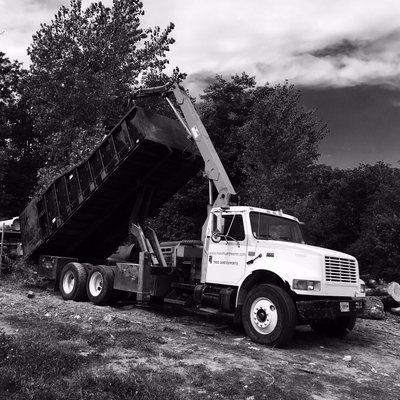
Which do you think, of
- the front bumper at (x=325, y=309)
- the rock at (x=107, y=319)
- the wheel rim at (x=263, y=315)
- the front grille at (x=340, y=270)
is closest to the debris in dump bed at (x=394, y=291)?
the front grille at (x=340, y=270)

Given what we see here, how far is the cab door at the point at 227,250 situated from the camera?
8.58m

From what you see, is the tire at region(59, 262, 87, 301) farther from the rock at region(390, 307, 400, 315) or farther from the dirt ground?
the rock at region(390, 307, 400, 315)

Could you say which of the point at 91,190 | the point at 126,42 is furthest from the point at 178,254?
the point at 126,42

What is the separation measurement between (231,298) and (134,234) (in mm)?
3487

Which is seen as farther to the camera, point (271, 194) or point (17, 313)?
point (271, 194)

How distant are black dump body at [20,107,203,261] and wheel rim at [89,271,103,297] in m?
Result: 1.62

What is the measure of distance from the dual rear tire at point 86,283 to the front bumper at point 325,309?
4839 millimetres

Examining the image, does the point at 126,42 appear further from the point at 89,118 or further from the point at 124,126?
the point at 124,126

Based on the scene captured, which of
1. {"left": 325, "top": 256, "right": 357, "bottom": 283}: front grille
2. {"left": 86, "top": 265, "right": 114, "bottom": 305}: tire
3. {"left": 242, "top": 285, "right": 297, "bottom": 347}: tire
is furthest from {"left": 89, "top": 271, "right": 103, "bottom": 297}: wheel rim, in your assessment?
{"left": 325, "top": 256, "right": 357, "bottom": 283}: front grille

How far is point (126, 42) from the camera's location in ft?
82.8

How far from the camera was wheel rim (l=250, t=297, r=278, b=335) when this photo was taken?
7742mm

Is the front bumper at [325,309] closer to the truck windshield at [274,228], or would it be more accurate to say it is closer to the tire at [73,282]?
the truck windshield at [274,228]

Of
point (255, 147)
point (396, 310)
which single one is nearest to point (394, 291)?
point (396, 310)

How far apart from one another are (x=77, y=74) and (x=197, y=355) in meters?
19.6
